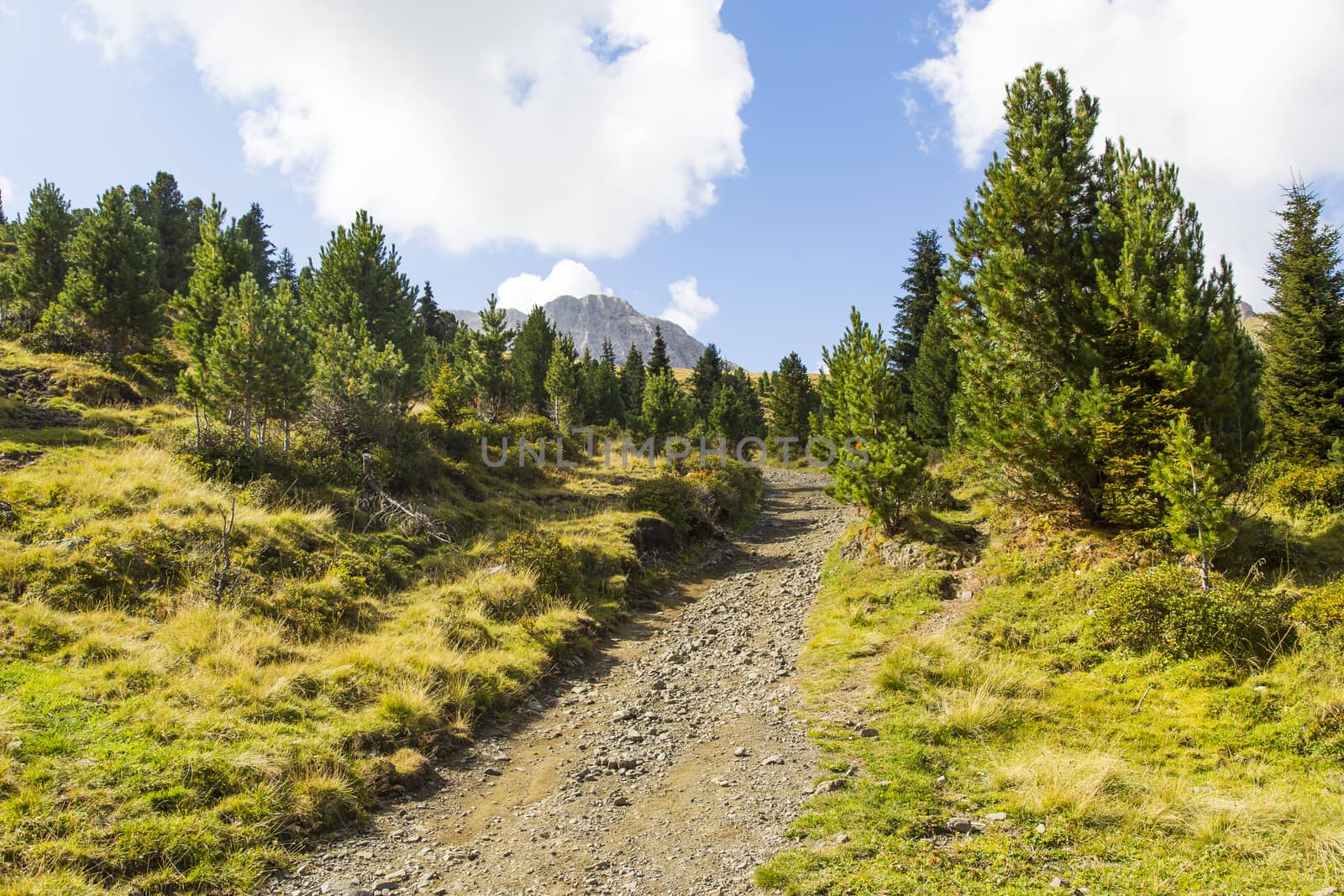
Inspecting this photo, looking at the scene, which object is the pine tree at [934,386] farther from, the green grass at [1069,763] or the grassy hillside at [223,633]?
the green grass at [1069,763]

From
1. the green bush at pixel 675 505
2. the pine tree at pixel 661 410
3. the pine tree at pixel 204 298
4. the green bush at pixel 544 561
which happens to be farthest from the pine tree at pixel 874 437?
the pine tree at pixel 661 410

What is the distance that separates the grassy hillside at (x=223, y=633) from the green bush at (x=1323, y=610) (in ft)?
38.8

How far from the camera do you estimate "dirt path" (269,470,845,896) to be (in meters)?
5.82

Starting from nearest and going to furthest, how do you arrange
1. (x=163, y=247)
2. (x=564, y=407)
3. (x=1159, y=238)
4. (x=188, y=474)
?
(x=1159, y=238)
(x=188, y=474)
(x=564, y=407)
(x=163, y=247)

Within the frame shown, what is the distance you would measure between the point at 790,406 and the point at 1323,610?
157 ft

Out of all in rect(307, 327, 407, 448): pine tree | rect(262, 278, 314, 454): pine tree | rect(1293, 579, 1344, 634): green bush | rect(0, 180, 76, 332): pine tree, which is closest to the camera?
rect(1293, 579, 1344, 634): green bush

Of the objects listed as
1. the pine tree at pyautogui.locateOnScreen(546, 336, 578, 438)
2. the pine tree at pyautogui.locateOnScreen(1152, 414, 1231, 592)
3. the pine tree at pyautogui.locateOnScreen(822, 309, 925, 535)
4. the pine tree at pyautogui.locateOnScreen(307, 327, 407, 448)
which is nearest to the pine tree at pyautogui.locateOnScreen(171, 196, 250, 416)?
the pine tree at pyautogui.locateOnScreen(307, 327, 407, 448)

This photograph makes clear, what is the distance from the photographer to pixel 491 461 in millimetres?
28000

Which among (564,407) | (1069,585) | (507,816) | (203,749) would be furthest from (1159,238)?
(564,407)

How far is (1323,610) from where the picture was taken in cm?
843

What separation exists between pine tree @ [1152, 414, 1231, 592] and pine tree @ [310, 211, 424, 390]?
2660 centimetres

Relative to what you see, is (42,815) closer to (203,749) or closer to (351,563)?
(203,749)

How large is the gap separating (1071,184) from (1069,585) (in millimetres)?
9662

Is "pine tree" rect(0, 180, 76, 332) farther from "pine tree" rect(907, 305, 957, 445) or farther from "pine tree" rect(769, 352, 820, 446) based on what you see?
"pine tree" rect(769, 352, 820, 446)
